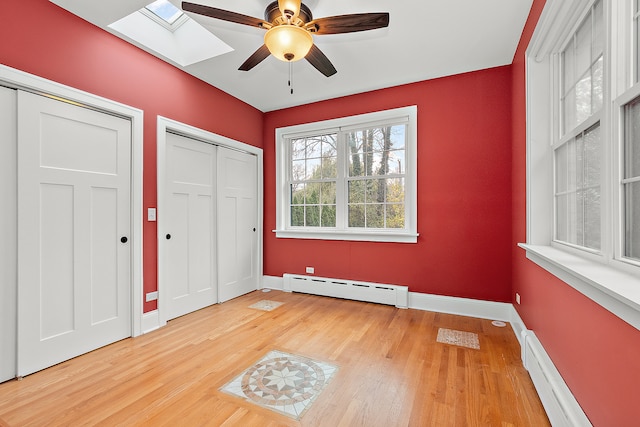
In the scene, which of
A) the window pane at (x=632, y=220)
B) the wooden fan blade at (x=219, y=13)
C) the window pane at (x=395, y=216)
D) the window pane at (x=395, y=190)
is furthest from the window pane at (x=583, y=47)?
the window pane at (x=395, y=216)

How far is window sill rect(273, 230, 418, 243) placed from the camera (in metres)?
3.58

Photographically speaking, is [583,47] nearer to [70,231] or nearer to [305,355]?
[305,355]

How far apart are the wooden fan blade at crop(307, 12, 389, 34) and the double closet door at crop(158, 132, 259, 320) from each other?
215 centimetres

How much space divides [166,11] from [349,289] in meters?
3.83

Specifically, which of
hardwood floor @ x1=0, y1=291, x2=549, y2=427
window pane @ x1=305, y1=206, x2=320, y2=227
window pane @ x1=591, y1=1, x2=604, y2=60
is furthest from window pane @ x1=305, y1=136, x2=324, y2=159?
window pane @ x1=591, y1=1, x2=604, y2=60

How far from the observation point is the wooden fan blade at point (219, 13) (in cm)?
180

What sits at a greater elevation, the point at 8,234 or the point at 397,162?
the point at 397,162

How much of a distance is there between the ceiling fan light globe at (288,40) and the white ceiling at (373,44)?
1.90 ft

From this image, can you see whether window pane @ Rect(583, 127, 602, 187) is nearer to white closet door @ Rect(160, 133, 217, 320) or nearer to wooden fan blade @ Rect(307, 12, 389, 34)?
wooden fan blade @ Rect(307, 12, 389, 34)

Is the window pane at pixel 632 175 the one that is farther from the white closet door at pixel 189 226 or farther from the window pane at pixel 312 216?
the white closet door at pixel 189 226

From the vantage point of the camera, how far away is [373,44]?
9.15ft

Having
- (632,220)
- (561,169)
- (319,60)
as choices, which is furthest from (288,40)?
(561,169)

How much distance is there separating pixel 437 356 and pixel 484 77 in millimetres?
2994

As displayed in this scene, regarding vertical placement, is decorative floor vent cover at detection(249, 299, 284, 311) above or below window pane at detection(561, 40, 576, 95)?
below
